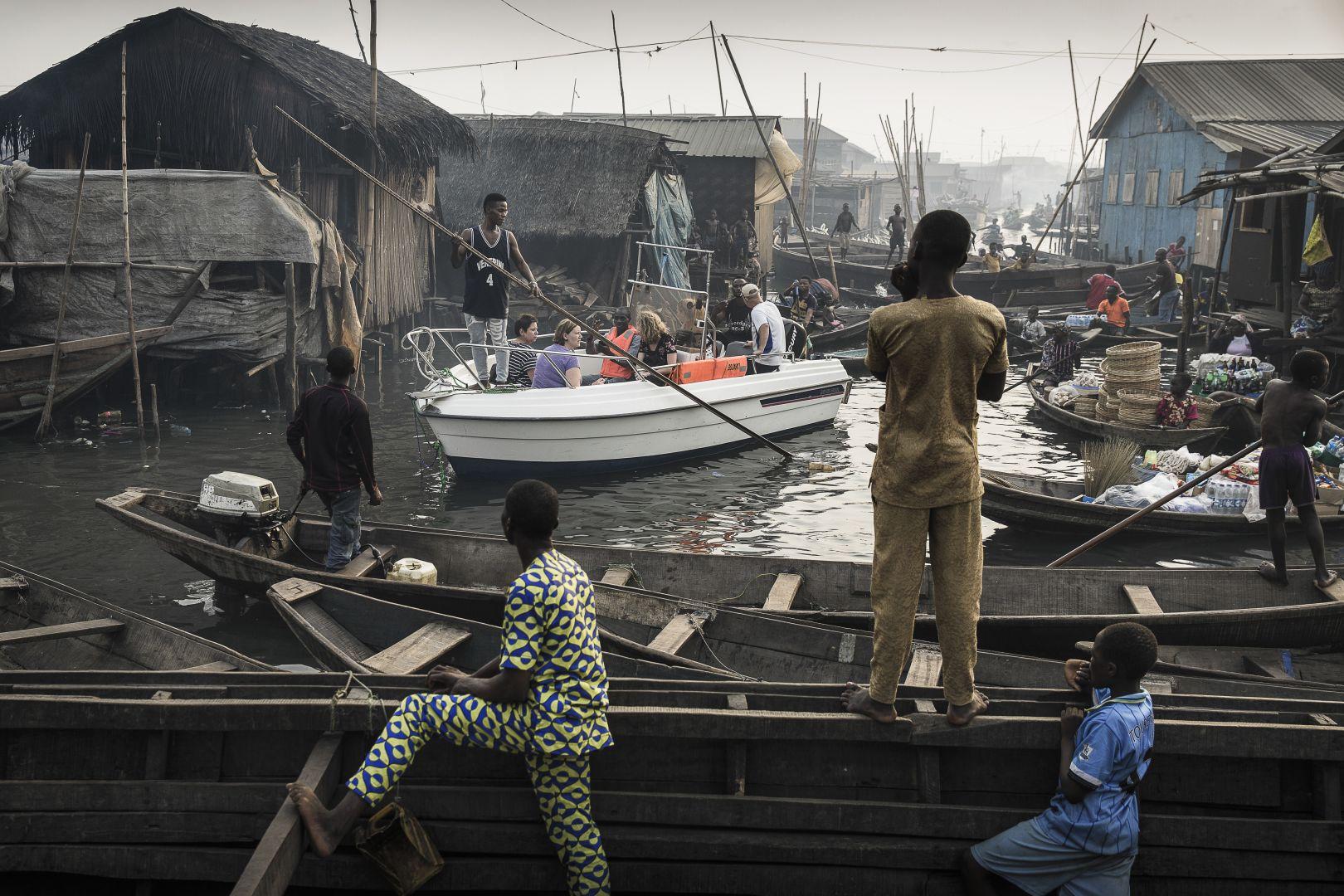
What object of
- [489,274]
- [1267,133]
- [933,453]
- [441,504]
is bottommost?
[441,504]

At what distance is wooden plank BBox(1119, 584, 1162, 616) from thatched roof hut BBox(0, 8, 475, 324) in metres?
12.5

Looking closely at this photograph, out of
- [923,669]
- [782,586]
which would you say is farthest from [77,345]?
[923,669]

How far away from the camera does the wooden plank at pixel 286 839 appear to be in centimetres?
324

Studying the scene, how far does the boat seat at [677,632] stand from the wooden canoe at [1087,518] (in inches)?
159

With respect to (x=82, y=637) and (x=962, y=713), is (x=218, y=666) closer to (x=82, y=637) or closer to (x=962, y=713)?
(x=82, y=637)

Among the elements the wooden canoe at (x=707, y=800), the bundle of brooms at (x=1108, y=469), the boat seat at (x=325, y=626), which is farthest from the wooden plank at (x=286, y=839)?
the bundle of brooms at (x=1108, y=469)

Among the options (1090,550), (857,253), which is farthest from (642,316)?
(857,253)

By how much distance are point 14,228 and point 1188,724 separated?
13992mm

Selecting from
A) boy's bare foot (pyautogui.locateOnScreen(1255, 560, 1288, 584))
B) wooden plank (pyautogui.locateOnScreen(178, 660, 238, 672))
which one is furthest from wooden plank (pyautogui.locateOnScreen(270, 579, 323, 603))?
boy's bare foot (pyautogui.locateOnScreen(1255, 560, 1288, 584))

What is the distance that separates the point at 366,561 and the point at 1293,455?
19.7ft

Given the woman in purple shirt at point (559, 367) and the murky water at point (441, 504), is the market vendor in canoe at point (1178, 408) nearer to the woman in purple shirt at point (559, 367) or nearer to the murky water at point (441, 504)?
the murky water at point (441, 504)

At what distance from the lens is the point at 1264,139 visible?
76.0 ft

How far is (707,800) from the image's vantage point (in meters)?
3.89

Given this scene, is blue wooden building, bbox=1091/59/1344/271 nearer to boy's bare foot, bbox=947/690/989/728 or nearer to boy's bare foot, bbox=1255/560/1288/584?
boy's bare foot, bbox=1255/560/1288/584
